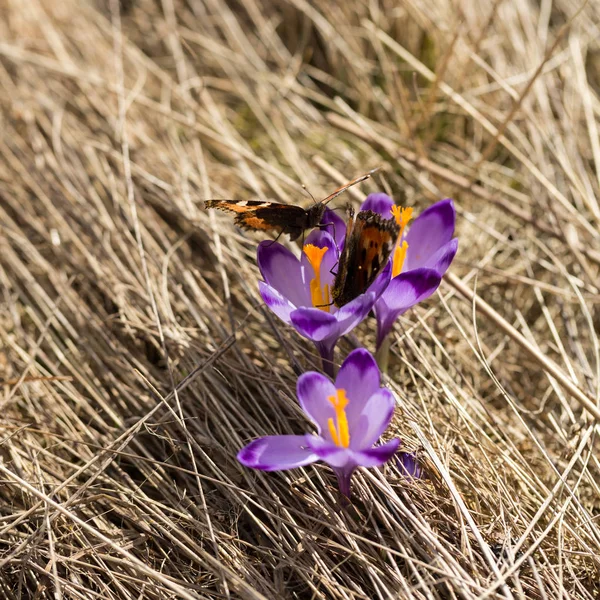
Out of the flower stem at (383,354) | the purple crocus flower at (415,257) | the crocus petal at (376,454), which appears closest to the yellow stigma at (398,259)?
the purple crocus flower at (415,257)

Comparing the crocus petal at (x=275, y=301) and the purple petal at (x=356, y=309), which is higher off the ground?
the crocus petal at (x=275, y=301)


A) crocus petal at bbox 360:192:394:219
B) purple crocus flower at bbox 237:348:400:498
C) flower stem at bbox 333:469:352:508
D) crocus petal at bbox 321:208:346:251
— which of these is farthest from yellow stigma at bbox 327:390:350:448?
crocus petal at bbox 360:192:394:219

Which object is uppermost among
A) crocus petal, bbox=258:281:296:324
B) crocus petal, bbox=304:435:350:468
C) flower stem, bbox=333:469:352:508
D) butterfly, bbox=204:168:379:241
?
butterfly, bbox=204:168:379:241

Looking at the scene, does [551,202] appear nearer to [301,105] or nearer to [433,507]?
[301,105]

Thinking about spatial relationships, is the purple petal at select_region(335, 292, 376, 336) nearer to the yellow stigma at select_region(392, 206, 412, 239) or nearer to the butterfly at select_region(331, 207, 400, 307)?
the butterfly at select_region(331, 207, 400, 307)

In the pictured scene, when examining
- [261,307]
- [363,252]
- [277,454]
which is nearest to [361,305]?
[363,252]

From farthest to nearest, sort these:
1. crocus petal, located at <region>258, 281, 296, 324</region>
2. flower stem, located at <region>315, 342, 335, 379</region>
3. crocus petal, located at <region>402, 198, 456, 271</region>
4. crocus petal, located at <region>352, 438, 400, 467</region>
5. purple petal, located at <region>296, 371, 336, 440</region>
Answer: crocus petal, located at <region>402, 198, 456, 271</region> < flower stem, located at <region>315, 342, 335, 379</region> < crocus petal, located at <region>258, 281, 296, 324</region> < purple petal, located at <region>296, 371, 336, 440</region> < crocus petal, located at <region>352, 438, 400, 467</region>

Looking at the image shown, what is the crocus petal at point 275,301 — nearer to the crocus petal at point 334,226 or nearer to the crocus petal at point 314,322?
the crocus petal at point 314,322
